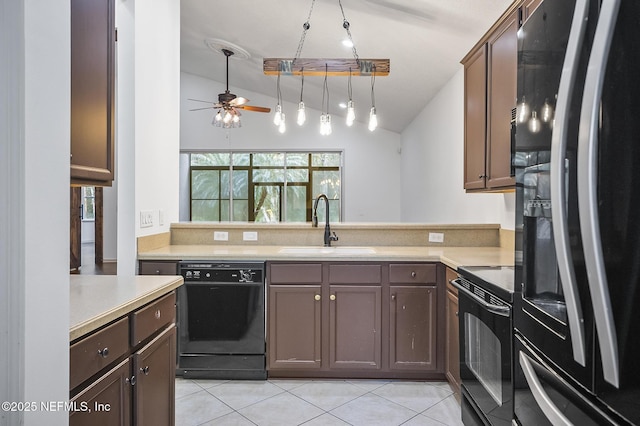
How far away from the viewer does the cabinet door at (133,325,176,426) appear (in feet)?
4.83

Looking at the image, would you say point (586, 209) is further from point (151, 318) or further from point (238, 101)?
point (238, 101)

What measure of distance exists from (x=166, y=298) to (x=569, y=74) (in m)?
1.66

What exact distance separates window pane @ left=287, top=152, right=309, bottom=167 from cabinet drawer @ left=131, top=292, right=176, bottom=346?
6.10 metres

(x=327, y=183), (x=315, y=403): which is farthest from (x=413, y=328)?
(x=327, y=183)

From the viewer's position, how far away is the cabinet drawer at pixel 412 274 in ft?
8.80

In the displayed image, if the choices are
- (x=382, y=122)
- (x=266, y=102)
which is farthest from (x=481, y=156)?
(x=266, y=102)

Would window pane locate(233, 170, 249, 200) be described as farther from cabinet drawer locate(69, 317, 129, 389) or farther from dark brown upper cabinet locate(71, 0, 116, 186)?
cabinet drawer locate(69, 317, 129, 389)

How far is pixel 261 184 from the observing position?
7781mm

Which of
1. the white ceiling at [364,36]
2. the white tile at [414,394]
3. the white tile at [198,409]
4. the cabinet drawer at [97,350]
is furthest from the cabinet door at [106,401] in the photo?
the white ceiling at [364,36]

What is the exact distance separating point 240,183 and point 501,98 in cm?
615

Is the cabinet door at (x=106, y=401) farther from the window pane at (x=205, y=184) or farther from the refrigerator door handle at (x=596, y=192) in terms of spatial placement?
the window pane at (x=205, y=184)

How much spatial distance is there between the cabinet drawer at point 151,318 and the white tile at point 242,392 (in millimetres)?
959

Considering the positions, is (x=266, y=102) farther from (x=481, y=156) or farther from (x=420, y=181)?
(x=481, y=156)

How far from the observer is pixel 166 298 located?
1738 millimetres
